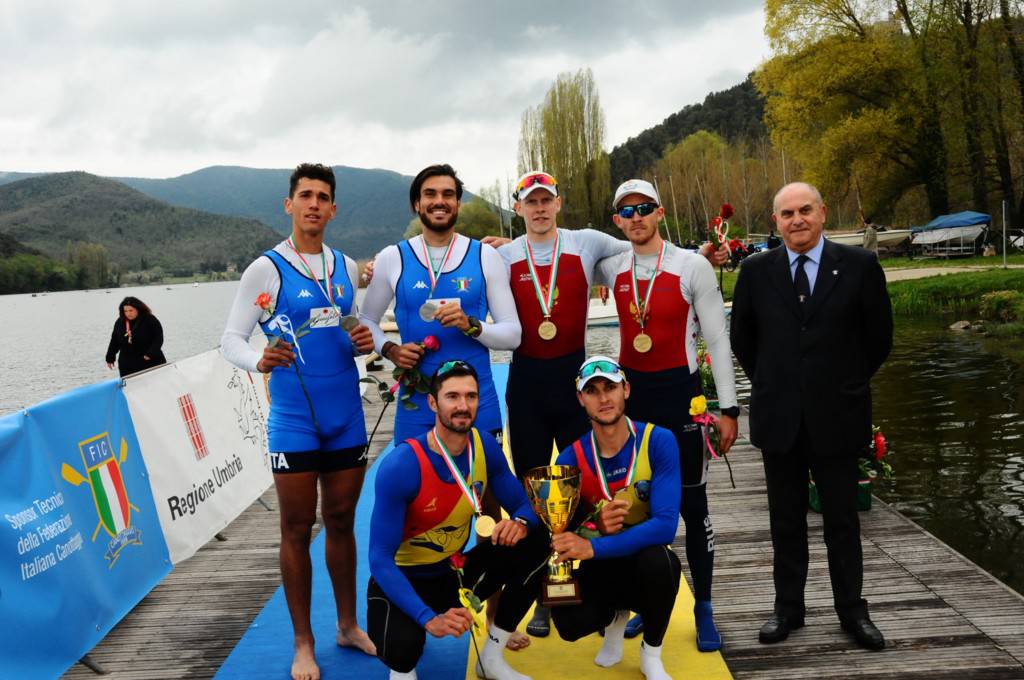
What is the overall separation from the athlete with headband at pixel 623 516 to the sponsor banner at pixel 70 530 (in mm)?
2306

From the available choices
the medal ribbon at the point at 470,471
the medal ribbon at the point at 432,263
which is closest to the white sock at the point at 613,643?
the medal ribbon at the point at 470,471

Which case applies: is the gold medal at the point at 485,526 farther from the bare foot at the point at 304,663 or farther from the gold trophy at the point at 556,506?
the bare foot at the point at 304,663

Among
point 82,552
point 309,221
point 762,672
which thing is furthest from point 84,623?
point 762,672

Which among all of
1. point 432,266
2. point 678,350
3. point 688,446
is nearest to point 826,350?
point 678,350

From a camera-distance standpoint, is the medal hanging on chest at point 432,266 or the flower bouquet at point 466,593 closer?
the flower bouquet at point 466,593

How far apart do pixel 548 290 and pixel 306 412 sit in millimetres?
1284

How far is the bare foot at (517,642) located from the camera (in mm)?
3703

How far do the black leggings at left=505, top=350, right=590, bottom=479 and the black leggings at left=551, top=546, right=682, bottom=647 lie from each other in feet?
2.36

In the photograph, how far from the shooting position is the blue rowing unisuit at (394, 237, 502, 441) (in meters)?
3.56

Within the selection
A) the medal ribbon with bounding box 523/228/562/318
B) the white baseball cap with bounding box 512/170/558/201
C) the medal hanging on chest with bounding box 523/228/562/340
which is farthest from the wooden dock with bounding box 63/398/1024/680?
the white baseball cap with bounding box 512/170/558/201

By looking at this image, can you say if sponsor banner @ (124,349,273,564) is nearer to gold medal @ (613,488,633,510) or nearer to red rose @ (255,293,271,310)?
red rose @ (255,293,271,310)

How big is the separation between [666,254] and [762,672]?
189cm

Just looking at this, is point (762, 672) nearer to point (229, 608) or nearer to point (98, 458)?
point (229, 608)

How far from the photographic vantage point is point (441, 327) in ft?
11.6
